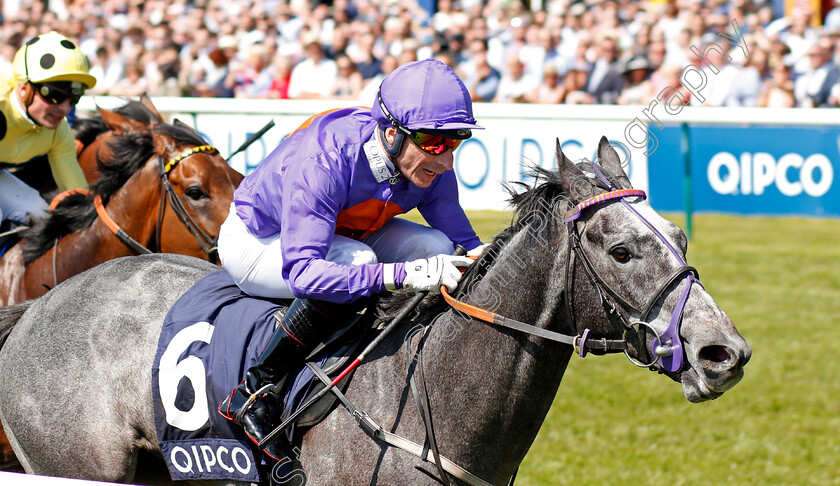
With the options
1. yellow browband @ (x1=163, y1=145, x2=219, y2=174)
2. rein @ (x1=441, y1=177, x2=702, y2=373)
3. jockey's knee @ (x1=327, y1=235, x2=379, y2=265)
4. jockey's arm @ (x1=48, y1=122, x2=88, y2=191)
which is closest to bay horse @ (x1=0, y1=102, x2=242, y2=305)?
yellow browband @ (x1=163, y1=145, x2=219, y2=174)

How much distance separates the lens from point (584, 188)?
3.04 metres

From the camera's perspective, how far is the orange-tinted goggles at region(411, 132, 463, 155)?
314cm

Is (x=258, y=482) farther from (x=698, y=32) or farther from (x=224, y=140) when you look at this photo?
(x=698, y=32)

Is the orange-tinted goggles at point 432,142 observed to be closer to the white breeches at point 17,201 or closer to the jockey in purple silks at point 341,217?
the jockey in purple silks at point 341,217

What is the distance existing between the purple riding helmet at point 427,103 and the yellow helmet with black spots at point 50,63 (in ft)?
8.55

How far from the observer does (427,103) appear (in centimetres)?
309

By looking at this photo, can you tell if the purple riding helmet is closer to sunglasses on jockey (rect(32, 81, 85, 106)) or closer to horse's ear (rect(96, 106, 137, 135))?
sunglasses on jockey (rect(32, 81, 85, 106))

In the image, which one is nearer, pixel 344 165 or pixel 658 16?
pixel 344 165

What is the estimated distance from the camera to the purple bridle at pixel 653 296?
108 inches

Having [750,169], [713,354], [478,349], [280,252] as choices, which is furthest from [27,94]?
[750,169]

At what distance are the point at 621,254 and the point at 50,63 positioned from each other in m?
3.47

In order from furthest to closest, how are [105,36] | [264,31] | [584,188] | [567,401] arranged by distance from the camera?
[105,36], [264,31], [567,401], [584,188]

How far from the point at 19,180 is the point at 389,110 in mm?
3376

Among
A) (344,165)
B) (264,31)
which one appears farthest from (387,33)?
(344,165)
